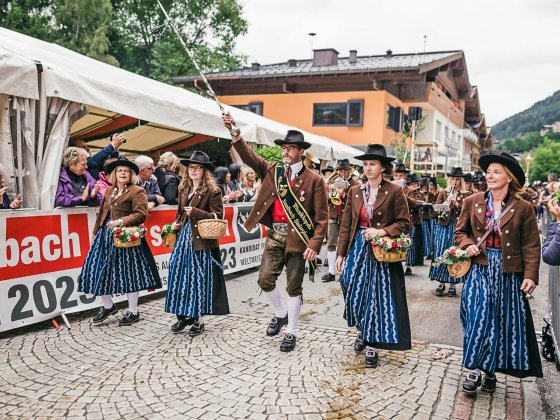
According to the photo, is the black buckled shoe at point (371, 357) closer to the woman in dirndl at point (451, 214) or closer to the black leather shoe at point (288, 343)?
the black leather shoe at point (288, 343)

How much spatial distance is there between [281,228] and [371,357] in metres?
1.51

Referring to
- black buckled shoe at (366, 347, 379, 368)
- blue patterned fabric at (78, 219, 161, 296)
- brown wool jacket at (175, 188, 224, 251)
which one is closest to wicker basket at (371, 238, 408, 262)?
black buckled shoe at (366, 347, 379, 368)

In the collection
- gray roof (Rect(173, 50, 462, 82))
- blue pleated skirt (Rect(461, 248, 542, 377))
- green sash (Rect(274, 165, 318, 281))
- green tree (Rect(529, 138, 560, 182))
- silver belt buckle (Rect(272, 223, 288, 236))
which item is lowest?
blue pleated skirt (Rect(461, 248, 542, 377))

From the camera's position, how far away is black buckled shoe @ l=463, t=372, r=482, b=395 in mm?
3709

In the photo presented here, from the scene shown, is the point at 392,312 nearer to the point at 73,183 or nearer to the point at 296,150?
the point at 296,150

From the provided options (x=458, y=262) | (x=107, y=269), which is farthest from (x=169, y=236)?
(x=458, y=262)

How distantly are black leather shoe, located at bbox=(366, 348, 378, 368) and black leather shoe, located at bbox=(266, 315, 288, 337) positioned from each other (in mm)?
1122

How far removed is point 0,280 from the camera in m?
4.91

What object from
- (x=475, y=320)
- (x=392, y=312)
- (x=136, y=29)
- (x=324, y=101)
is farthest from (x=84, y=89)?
(x=136, y=29)

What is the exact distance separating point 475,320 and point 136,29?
39.7 meters

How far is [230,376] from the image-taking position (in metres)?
4.01

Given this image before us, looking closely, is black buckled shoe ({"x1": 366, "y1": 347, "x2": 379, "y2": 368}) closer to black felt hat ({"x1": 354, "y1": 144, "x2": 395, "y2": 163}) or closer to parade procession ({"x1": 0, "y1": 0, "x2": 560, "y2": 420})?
parade procession ({"x1": 0, "y1": 0, "x2": 560, "y2": 420})

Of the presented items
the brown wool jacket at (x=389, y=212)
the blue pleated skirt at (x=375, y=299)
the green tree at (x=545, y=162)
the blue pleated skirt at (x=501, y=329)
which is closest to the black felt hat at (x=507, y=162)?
the blue pleated skirt at (x=501, y=329)

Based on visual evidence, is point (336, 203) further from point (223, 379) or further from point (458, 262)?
point (223, 379)
